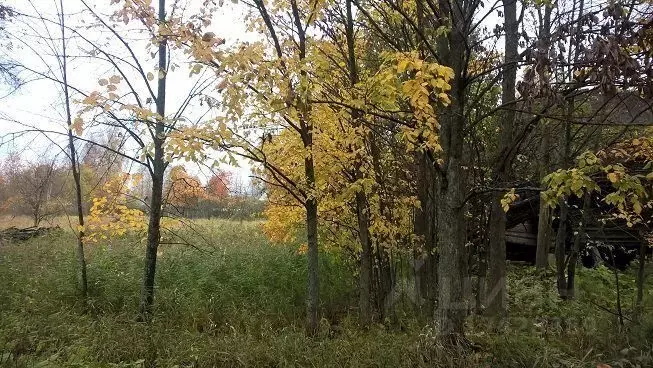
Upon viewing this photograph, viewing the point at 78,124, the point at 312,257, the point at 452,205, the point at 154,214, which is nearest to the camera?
the point at 78,124

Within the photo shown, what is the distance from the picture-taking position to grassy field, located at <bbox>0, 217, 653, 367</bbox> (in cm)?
478

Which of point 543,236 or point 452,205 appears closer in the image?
point 452,205

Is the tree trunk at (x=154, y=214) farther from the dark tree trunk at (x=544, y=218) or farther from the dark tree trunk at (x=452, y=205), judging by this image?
the dark tree trunk at (x=544, y=218)

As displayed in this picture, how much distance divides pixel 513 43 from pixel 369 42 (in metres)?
2.82

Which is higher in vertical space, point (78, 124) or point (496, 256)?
point (78, 124)

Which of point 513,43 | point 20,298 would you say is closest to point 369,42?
point 513,43

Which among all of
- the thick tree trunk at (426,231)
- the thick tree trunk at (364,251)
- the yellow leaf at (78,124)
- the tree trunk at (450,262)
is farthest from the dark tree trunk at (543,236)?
the yellow leaf at (78,124)

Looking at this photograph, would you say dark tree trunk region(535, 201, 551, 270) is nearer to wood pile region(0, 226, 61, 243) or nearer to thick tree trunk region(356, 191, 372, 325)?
thick tree trunk region(356, 191, 372, 325)

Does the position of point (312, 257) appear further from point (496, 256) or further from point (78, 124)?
point (78, 124)

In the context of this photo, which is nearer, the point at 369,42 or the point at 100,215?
the point at 100,215

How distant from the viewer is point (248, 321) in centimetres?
820

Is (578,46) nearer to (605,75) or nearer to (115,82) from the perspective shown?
(605,75)

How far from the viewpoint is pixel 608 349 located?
16.4ft

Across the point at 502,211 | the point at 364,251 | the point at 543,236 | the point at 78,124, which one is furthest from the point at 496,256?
the point at 78,124
